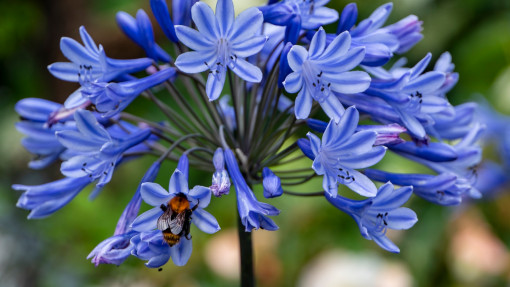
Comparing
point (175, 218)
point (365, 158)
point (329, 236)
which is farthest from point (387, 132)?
point (329, 236)

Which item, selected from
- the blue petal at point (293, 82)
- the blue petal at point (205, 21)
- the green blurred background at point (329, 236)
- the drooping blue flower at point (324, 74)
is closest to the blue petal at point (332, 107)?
the drooping blue flower at point (324, 74)

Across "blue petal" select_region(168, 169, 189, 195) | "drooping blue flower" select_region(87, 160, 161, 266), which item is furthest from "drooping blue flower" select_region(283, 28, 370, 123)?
"drooping blue flower" select_region(87, 160, 161, 266)

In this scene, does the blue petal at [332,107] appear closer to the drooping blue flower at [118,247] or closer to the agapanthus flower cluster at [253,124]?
the agapanthus flower cluster at [253,124]

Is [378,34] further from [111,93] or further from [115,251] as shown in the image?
[115,251]

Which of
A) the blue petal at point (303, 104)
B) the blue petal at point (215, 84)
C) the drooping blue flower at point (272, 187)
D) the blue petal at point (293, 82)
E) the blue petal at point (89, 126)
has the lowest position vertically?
the drooping blue flower at point (272, 187)

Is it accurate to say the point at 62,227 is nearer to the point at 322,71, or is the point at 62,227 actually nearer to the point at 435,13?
the point at 322,71

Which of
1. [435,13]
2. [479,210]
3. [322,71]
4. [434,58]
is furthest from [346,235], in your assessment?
[322,71]
